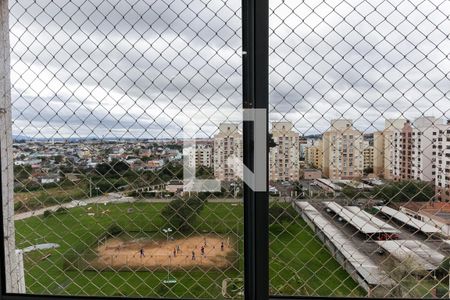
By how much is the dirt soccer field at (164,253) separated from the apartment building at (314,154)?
417 mm

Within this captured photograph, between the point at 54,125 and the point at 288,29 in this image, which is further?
the point at 54,125

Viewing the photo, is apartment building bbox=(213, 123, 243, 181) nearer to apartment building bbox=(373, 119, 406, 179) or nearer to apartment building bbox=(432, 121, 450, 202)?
apartment building bbox=(373, 119, 406, 179)

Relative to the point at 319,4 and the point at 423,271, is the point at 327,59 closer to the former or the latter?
the point at 319,4

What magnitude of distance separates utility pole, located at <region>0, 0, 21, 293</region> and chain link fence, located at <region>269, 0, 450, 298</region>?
97cm

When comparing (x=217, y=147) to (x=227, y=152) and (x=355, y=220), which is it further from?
(x=355, y=220)

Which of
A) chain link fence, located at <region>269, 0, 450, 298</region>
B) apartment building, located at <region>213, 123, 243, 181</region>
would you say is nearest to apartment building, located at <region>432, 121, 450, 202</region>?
chain link fence, located at <region>269, 0, 450, 298</region>

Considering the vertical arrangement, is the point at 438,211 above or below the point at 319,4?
below

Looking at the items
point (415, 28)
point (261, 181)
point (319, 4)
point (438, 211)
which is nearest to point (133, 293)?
point (261, 181)

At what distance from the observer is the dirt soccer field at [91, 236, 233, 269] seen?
1.29m

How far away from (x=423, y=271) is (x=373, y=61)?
0.74 metres

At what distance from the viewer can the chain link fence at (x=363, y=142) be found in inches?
46.7

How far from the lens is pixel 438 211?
46.7 inches

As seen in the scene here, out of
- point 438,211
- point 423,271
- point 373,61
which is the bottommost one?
point 423,271

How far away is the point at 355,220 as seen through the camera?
4.05 ft
